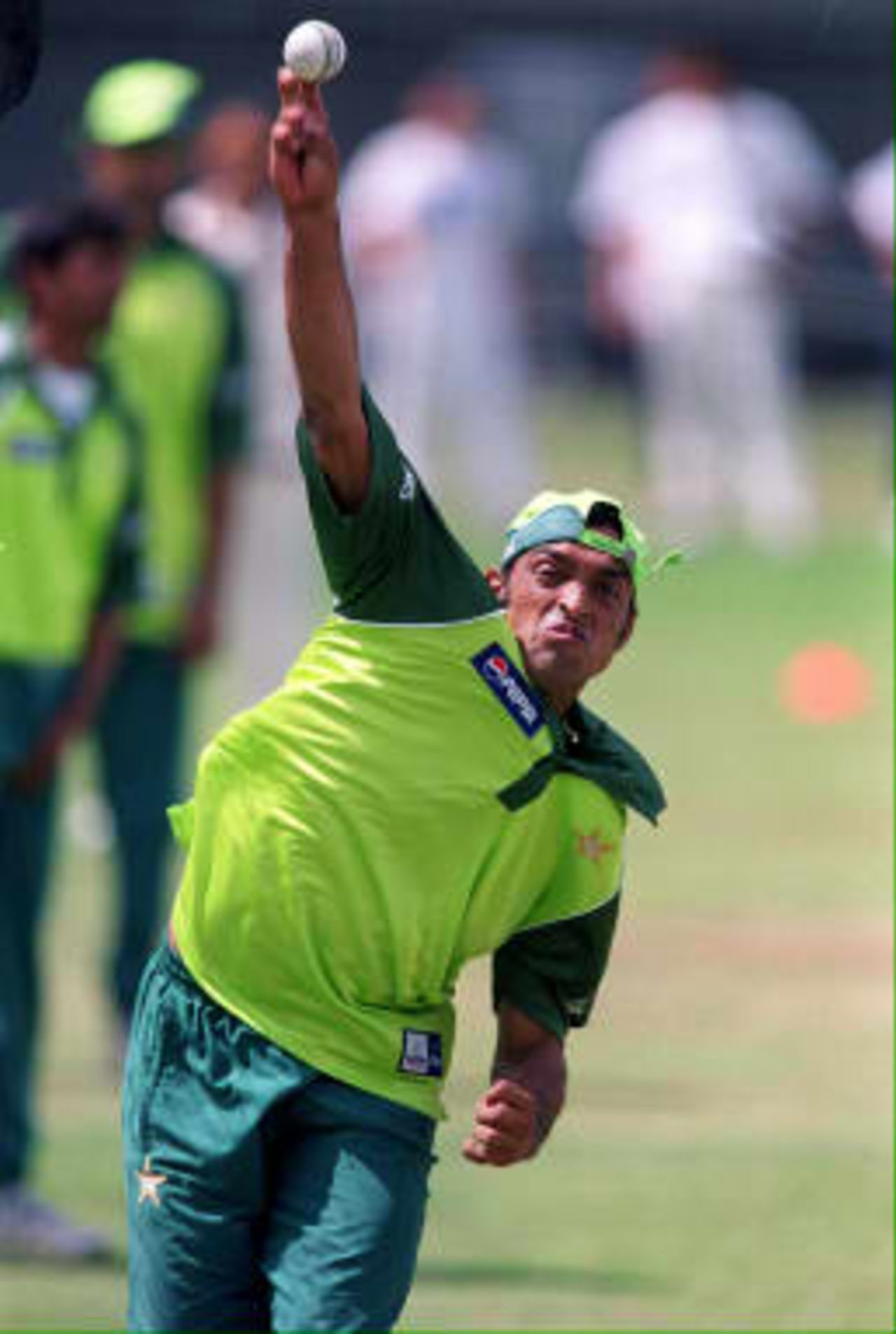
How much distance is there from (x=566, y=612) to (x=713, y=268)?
66.8ft

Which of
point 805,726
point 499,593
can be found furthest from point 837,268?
point 499,593

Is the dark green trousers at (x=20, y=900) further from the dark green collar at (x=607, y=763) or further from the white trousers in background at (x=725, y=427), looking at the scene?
the white trousers in background at (x=725, y=427)

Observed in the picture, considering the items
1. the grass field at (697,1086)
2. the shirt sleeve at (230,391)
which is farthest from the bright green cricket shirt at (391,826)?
the shirt sleeve at (230,391)

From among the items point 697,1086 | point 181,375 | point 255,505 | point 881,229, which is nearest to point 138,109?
point 181,375

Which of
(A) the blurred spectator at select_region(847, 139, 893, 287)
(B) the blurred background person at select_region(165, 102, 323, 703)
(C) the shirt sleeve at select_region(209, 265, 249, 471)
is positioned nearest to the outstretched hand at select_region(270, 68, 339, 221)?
(C) the shirt sleeve at select_region(209, 265, 249, 471)

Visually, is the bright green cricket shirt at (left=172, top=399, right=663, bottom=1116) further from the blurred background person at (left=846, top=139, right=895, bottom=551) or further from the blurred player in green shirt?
the blurred background person at (left=846, top=139, right=895, bottom=551)

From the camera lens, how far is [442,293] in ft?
83.4

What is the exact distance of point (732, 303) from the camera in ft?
84.7

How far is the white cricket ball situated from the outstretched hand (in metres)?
0.03

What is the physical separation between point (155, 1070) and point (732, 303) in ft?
68.6

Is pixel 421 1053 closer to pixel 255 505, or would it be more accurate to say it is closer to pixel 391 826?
pixel 391 826

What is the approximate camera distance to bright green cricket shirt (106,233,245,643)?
34.7 feet

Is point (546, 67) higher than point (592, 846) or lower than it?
higher

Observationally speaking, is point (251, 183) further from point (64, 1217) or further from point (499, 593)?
point (499, 593)
